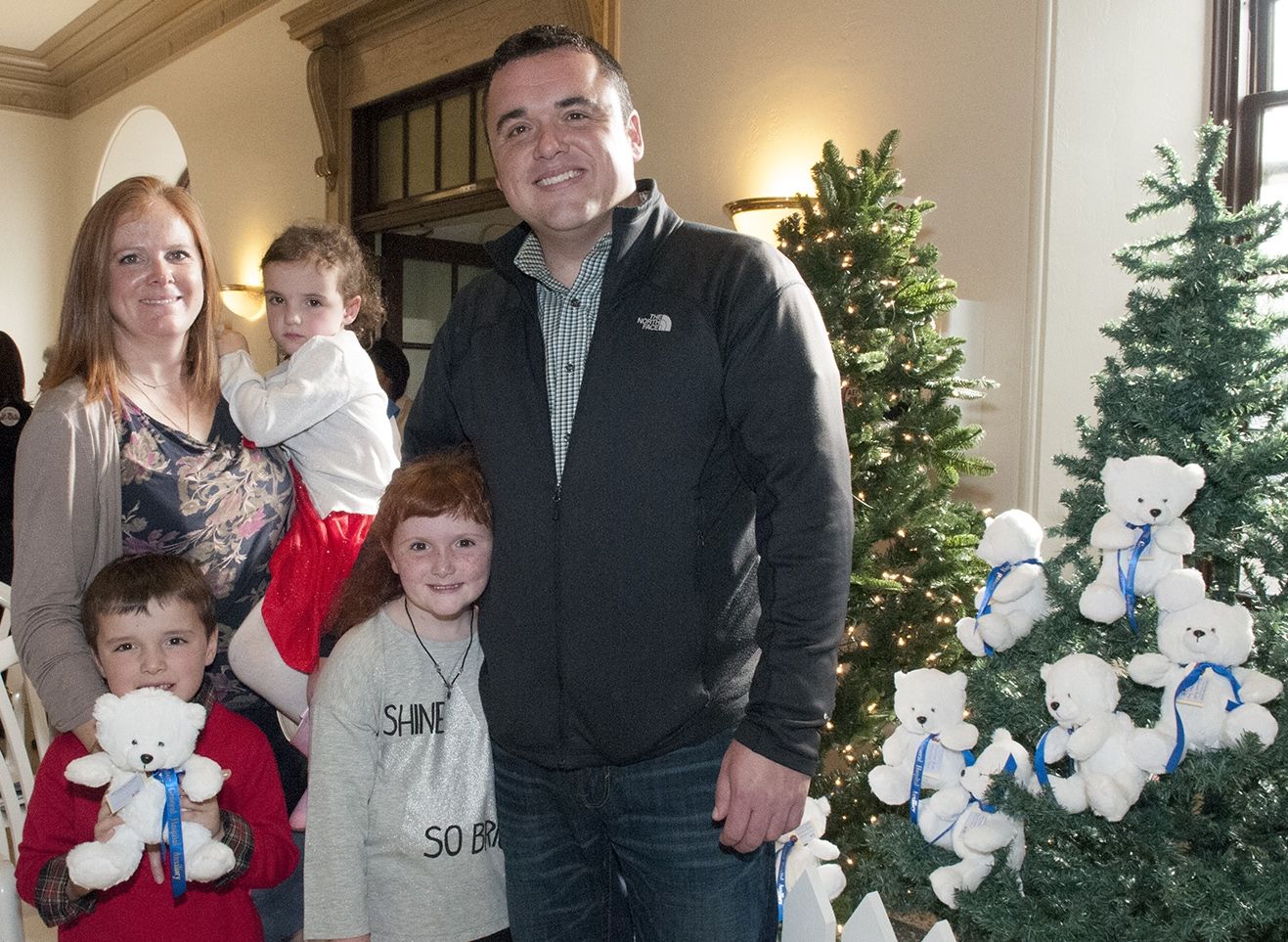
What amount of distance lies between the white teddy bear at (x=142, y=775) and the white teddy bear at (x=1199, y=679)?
49.6 inches

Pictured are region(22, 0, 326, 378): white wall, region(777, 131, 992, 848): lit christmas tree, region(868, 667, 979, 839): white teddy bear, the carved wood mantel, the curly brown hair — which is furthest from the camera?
region(22, 0, 326, 378): white wall

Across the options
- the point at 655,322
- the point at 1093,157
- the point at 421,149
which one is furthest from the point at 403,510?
the point at 421,149

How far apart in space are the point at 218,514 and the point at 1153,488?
141 cm

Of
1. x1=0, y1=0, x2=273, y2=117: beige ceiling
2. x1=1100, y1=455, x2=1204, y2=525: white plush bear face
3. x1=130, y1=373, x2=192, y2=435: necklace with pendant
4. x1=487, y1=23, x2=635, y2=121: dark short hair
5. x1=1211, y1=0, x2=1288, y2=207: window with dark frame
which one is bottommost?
x1=1100, y1=455, x2=1204, y2=525: white plush bear face

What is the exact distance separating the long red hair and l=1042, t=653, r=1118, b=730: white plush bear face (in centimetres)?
82

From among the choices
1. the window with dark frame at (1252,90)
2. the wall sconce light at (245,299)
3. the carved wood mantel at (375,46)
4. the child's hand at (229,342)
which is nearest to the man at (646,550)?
the child's hand at (229,342)

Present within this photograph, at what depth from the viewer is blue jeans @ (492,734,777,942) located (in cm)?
159

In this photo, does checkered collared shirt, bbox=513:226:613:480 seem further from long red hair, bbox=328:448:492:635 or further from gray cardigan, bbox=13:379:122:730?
gray cardigan, bbox=13:379:122:730

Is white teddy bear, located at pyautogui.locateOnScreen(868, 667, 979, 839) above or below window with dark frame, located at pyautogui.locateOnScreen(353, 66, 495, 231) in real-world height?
below

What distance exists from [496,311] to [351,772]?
70cm

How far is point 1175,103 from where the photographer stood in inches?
126

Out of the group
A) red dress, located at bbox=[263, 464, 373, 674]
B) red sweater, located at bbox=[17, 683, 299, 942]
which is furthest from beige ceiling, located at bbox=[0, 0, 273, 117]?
red sweater, located at bbox=[17, 683, 299, 942]

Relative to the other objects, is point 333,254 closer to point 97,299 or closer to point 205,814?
point 97,299

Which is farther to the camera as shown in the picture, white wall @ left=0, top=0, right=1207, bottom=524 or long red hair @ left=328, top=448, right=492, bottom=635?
white wall @ left=0, top=0, right=1207, bottom=524
